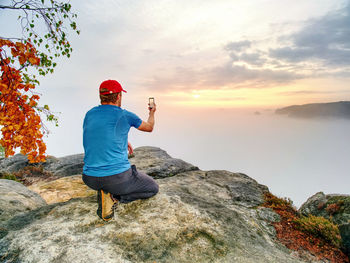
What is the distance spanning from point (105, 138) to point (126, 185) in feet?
4.67

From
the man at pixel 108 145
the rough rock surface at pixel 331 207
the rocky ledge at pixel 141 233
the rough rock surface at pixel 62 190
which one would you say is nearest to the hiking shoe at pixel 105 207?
the man at pixel 108 145

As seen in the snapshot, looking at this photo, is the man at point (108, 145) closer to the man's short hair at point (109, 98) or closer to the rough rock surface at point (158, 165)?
the man's short hair at point (109, 98)

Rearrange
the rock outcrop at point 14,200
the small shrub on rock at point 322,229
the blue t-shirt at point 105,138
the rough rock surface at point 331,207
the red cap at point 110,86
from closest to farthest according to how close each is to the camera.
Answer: the blue t-shirt at point 105,138 → the red cap at point 110,86 → the rock outcrop at point 14,200 → the small shrub on rock at point 322,229 → the rough rock surface at point 331,207

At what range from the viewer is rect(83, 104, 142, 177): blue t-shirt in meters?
4.97

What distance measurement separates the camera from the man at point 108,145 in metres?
4.99

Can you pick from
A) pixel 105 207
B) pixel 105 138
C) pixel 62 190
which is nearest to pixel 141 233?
pixel 105 207

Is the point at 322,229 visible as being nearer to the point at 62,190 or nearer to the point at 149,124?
the point at 149,124

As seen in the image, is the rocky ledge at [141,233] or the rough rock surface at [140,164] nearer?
the rocky ledge at [141,233]

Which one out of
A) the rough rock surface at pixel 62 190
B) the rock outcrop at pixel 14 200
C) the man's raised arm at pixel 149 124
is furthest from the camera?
the rough rock surface at pixel 62 190

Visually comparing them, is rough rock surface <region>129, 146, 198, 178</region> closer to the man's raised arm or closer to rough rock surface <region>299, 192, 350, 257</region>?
rough rock surface <region>299, 192, 350, 257</region>

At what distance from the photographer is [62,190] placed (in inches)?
403

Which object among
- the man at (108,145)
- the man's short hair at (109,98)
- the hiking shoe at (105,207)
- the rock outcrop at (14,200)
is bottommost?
the rock outcrop at (14,200)

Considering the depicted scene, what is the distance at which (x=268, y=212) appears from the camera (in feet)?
25.8

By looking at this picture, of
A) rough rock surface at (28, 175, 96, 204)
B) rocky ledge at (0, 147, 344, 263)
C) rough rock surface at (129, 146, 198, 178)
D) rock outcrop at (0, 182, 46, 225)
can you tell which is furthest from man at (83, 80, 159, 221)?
rough rock surface at (129, 146, 198, 178)
